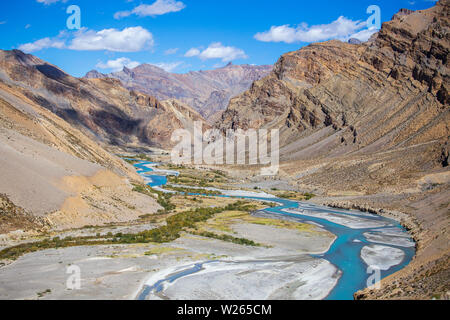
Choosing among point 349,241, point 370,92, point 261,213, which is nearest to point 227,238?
point 349,241

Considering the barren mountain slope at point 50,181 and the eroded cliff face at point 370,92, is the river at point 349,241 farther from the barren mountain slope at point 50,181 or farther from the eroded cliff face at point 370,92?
the eroded cliff face at point 370,92

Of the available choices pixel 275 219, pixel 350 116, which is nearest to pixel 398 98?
pixel 350 116

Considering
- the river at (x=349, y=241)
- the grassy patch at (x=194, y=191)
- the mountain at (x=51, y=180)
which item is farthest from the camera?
the grassy patch at (x=194, y=191)

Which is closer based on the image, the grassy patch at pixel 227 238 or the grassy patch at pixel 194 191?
the grassy patch at pixel 227 238

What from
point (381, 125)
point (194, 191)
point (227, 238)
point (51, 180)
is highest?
point (381, 125)

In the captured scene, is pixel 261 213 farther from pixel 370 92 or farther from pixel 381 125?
pixel 370 92

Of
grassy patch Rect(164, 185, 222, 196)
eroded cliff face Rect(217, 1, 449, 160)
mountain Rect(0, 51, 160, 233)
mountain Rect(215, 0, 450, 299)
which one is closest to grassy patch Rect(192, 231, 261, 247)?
mountain Rect(0, 51, 160, 233)

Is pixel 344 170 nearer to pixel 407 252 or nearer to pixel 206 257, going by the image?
pixel 407 252

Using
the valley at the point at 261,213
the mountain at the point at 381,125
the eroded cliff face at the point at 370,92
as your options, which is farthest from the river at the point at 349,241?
the eroded cliff face at the point at 370,92
